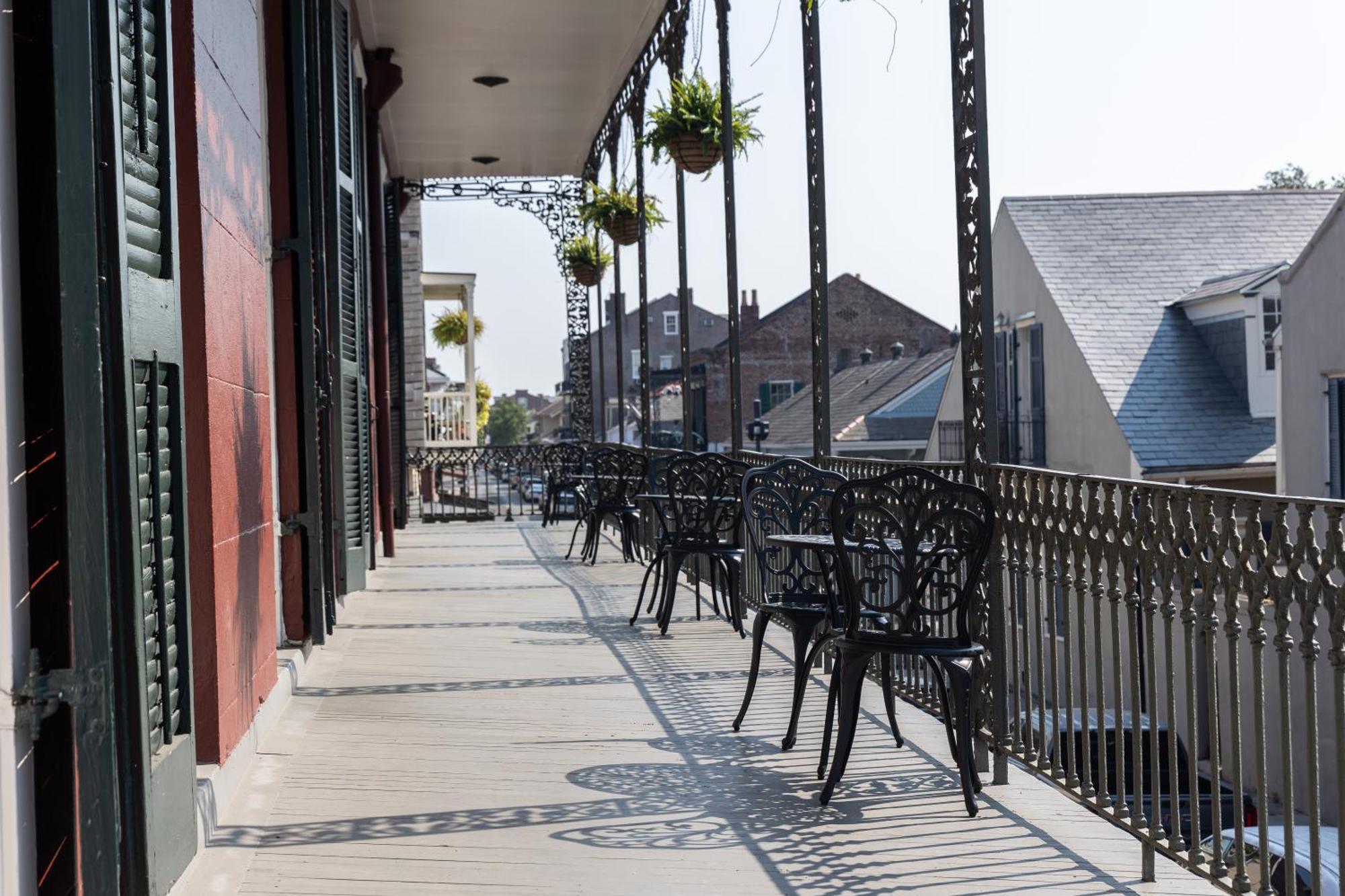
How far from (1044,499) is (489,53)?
312 inches

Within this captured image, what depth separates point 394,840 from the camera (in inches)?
125

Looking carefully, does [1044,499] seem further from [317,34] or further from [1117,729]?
[317,34]

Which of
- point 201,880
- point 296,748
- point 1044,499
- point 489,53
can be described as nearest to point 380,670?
point 296,748

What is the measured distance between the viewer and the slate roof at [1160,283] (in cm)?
1973

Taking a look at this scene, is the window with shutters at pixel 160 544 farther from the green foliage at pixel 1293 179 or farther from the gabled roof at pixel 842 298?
the green foliage at pixel 1293 179

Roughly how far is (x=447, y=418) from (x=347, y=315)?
13.9 meters

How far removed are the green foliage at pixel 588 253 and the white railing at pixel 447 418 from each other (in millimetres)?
5330

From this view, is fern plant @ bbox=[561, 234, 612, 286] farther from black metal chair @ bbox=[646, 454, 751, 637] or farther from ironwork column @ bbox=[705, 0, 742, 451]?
black metal chair @ bbox=[646, 454, 751, 637]

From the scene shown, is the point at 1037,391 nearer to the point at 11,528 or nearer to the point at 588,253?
the point at 588,253

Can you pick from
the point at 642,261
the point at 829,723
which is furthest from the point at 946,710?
the point at 642,261

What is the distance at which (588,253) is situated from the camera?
1416 cm

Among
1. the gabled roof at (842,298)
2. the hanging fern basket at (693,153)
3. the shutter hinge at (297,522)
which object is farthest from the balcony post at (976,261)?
the gabled roof at (842,298)

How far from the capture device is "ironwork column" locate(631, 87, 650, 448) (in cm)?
1015

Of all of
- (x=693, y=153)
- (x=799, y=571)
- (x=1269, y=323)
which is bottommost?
(x=799, y=571)
